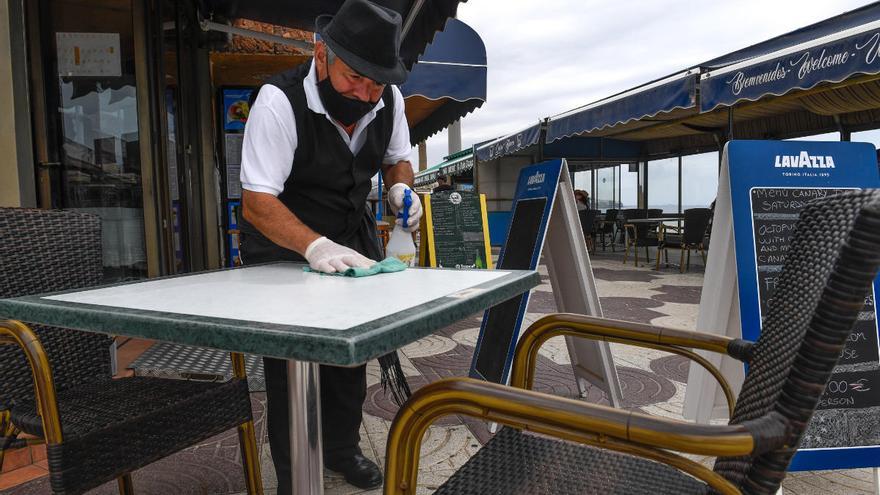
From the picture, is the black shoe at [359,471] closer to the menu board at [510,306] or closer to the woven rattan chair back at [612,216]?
the menu board at [510,306]

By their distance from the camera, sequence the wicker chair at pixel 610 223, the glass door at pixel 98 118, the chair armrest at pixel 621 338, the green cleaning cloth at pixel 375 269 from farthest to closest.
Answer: the wicker chair at pixel 610 223 → the glass door at pixel 98 118 → the green cleaning cloth at pixel 375 269 → the chair armrest at pixel 621 338

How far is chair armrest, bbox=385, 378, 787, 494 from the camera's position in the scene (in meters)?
0.85

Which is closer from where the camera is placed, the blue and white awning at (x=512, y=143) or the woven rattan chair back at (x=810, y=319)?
the woven rattan chair back at (x=810, y=319)

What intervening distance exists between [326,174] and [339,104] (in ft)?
0.85

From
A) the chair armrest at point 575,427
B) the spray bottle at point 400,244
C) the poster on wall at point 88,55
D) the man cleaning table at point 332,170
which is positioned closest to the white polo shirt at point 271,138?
the man cleaning table at point 332,170

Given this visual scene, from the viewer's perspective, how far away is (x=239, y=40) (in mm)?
6426

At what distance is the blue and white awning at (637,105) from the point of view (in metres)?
6.66

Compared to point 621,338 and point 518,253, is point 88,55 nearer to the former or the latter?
point 518,253

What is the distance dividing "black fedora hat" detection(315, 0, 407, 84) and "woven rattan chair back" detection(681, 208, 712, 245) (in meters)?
8.09

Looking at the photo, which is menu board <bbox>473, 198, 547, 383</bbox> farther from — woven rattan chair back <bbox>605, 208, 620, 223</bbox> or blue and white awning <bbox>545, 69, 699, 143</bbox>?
woven rattan chair back <bbox>605, 208, 620, 223</bbox>

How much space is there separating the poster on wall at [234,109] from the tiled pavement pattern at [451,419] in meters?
4.02

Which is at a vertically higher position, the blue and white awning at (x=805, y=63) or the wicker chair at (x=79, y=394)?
the blue and white awning at (x=805, y=63)

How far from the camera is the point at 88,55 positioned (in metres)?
4.07

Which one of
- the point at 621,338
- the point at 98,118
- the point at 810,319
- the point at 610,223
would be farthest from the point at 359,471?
the point at 610,223
